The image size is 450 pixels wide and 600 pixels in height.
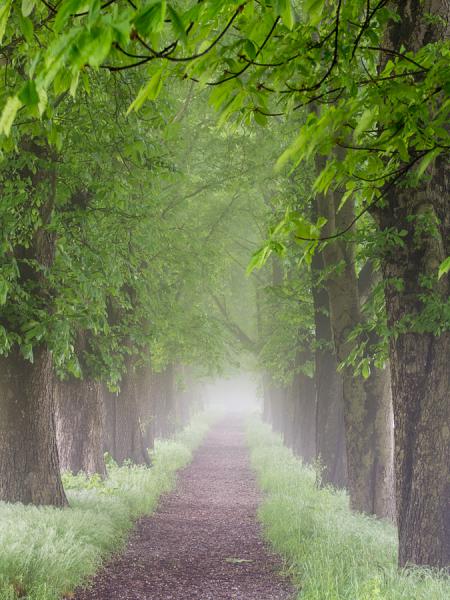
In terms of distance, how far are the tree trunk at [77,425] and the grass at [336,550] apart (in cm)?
414

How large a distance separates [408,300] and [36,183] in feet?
18.4

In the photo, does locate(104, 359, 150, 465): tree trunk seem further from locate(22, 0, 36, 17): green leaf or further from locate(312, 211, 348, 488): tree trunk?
locate(22, 0, 36, 17): green leaf

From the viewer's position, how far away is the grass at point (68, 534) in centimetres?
589

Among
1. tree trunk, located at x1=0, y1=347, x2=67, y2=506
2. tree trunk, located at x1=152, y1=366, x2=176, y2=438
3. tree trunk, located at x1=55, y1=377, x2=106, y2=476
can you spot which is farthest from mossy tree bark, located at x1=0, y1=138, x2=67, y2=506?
tree trunk, located at x1=152, y1=366, x2=176, y2=438

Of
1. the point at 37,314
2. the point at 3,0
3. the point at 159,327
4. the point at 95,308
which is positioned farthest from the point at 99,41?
the point at 159,327

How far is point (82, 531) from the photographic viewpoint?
7.94 meters

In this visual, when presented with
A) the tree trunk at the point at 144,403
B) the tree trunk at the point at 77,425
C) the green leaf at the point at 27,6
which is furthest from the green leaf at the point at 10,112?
the tree trunk at the point at 144,403

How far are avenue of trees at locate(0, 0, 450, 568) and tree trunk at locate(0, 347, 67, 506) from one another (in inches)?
1.1

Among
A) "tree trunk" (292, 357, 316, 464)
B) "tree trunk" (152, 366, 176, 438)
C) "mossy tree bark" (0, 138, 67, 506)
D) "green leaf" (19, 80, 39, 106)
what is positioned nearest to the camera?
"green leaf" (19, 80, 39, 106)

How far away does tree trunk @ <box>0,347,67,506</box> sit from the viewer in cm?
857

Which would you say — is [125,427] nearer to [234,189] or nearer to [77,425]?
[77,425]

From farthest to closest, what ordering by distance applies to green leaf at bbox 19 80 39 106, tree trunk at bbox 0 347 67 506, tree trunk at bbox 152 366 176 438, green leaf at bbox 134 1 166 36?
tree trunk at bbox 152 366 176 438 < tree trunk at bbox 0 347 67 506 < green leaf at bbox 19 80 39 106 < green leaf at bbox 134 1 166 36

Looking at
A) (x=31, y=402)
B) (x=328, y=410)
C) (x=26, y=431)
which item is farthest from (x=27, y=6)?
(x=328, y=410)

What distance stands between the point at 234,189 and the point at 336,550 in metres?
11.1
